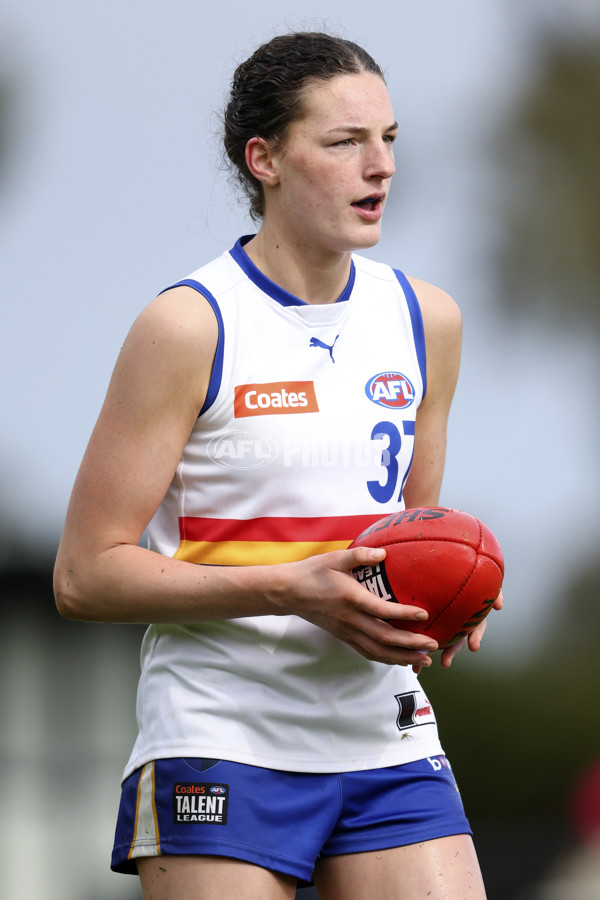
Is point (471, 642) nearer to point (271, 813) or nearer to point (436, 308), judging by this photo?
point (271, 813)

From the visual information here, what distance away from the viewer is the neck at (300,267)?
86.0 inches

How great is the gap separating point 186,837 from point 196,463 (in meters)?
0.60

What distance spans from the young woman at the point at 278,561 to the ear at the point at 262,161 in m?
0.04

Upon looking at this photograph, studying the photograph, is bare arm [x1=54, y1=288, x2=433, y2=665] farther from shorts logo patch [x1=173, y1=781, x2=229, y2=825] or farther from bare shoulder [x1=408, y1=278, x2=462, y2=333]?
bare shoulder [x1=408, y1=278, x2=462, y2=333]

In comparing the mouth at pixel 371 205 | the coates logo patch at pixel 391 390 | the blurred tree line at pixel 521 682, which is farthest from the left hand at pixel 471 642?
the blurred tree line at pixel 521 682

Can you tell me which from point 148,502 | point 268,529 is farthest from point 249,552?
point 148,502

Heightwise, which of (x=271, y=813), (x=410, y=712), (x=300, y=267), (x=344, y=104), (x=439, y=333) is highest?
(x=344, y=104)

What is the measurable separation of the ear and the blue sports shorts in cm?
103

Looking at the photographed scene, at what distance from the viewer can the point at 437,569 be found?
1884 mm

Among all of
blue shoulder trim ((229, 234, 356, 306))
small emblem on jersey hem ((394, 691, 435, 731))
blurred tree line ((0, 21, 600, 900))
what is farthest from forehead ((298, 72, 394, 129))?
blurred tree line ((0, 21, 600, 900))

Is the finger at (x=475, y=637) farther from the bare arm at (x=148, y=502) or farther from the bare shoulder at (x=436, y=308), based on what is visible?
the bare shoulder at (x=436, y=308)

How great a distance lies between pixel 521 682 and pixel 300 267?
327 centimetres

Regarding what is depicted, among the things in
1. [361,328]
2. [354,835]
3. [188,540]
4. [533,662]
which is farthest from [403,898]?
[533,662]

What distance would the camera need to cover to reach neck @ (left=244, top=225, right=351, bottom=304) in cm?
218
